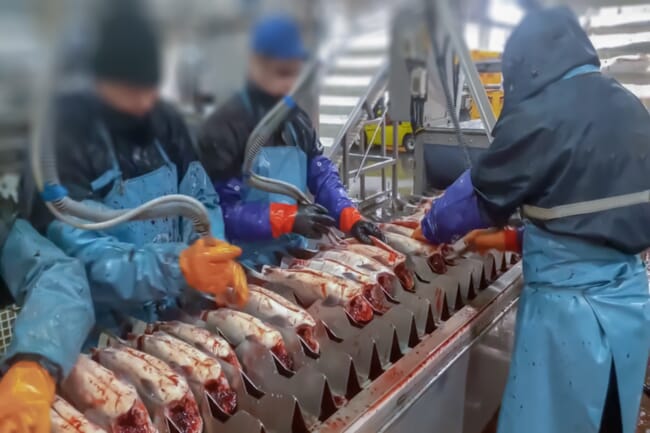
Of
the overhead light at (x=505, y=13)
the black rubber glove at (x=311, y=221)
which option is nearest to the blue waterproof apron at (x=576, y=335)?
Answer: the black rubber glove at (x=311, y=221)

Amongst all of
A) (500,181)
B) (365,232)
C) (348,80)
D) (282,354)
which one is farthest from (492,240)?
(348,80)

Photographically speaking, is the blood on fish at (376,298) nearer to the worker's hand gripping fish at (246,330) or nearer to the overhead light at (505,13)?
the worker's hand gripping fish at (246,330)

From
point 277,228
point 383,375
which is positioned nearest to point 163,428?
point 383,375

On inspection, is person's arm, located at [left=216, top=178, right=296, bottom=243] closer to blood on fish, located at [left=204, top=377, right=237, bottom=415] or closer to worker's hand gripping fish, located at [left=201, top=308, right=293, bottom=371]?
worker's hand gripping fish, located at [left=201, top=308, right=293, bottom=371]

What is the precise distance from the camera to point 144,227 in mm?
1472

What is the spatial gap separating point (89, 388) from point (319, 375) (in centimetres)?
45

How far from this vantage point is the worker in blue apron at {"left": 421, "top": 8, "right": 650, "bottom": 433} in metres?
1.43

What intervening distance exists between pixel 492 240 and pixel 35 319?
4.33 ft

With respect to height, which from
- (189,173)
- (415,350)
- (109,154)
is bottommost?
(415,350)

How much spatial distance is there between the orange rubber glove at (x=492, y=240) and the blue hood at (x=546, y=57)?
42 centimetres

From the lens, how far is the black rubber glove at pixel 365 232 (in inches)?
72.7

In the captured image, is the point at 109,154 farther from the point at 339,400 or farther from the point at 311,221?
the point at 311,221

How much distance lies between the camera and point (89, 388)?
3.40 feet

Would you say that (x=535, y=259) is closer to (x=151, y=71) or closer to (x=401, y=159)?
(x=151, y=71)
